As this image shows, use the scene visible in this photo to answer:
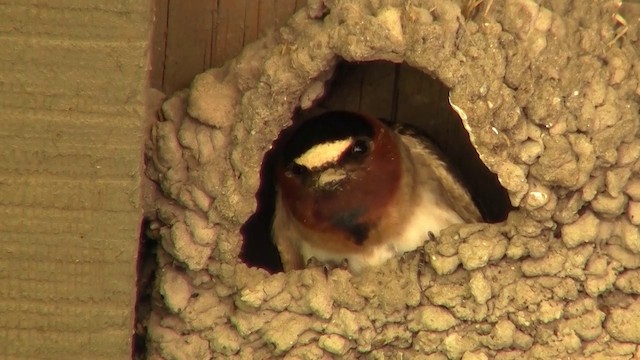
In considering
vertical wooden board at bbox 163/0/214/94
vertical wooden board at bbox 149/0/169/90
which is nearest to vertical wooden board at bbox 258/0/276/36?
vertical wooden board at bbox 163/0/214/94

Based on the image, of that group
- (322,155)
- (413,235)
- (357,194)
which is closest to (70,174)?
(322,155)

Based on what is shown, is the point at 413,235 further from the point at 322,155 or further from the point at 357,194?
the point at 322,155

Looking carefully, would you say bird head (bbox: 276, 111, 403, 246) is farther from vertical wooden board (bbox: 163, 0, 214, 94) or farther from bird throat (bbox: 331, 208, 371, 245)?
vertical wooden board (bbox: 163, 0, 214, 94)

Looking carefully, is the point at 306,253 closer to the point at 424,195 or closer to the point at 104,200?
the point at 424,195

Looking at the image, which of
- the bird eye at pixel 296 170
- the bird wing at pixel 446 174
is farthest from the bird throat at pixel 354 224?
the bird wing at pixel 446 174

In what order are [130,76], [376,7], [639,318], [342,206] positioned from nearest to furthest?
[130,76], [376,7], [639,318], [342,206]

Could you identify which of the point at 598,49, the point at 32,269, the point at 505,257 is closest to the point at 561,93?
the point at 598,49

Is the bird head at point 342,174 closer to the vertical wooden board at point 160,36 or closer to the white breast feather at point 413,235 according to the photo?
the white breast feather at point 413,235
